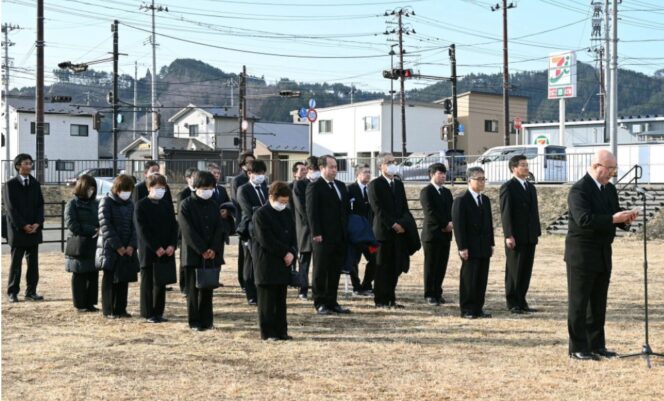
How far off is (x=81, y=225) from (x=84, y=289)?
2.64 ft

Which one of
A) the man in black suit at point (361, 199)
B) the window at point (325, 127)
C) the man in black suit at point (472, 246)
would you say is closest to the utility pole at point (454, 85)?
the window at point (325, 127)

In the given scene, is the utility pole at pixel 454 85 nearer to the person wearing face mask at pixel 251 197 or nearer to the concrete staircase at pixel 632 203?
the concrete staircase at pixel 632 203

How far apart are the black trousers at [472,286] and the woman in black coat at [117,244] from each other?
379cm

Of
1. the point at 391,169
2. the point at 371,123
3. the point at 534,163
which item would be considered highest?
the point at 371,123

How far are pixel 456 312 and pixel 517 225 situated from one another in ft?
4.27

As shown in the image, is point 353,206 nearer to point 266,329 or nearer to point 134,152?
point 266,329

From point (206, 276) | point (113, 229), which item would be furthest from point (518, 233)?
point (113, 229)

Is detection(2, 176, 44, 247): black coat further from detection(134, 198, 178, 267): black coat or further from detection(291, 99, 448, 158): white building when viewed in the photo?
detection(291, 99, 448, 158): white building

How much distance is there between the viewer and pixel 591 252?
6758 millimetres

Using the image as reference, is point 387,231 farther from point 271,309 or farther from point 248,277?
point 271,309

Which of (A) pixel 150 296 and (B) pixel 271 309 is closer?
(B) pixel 271 309

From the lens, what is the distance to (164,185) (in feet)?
29.0

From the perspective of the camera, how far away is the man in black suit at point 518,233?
31.6 ft

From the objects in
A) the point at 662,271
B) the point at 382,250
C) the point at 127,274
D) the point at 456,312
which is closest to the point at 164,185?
the point at 127,274
